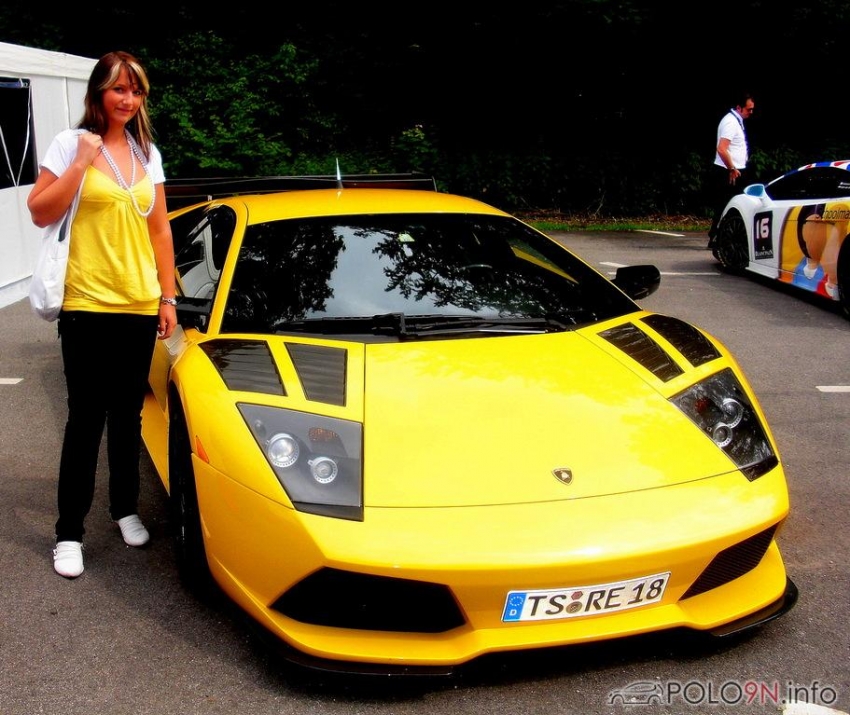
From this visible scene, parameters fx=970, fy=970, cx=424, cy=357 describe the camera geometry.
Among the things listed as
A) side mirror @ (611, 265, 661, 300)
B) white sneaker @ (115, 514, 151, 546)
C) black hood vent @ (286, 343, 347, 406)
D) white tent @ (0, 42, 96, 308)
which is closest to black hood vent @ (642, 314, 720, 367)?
side mirror @ (611, 265, 661, 300)

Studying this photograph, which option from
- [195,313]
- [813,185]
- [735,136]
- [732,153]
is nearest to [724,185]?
[732,153]

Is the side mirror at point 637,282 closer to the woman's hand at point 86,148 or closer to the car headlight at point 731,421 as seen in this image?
the car headlight at point 731,421

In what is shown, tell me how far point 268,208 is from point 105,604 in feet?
5.54

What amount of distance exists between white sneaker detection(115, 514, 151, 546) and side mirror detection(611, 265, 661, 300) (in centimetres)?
214

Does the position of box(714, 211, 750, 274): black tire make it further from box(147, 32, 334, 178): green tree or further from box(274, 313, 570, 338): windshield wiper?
box(147, 32, 334, 178): green tree

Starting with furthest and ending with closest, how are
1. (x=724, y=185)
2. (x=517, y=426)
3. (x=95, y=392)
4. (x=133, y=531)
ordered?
1. (x=724, y=185)
2. (x=133, y=531)
3. (x=95, y=392)
4. (x=517, y=426)

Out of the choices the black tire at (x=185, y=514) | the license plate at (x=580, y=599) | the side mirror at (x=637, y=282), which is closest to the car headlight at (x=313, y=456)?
the black tire at (x=185, y=514)

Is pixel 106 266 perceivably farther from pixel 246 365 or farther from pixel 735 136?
pixel 735 136

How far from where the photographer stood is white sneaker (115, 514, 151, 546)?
351 centimetres

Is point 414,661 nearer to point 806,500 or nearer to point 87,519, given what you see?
point 87,519

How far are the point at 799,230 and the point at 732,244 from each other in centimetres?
143

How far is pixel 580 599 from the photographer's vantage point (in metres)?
2.48

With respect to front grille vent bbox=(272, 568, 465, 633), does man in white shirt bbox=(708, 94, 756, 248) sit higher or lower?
higher

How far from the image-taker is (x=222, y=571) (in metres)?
2.76
